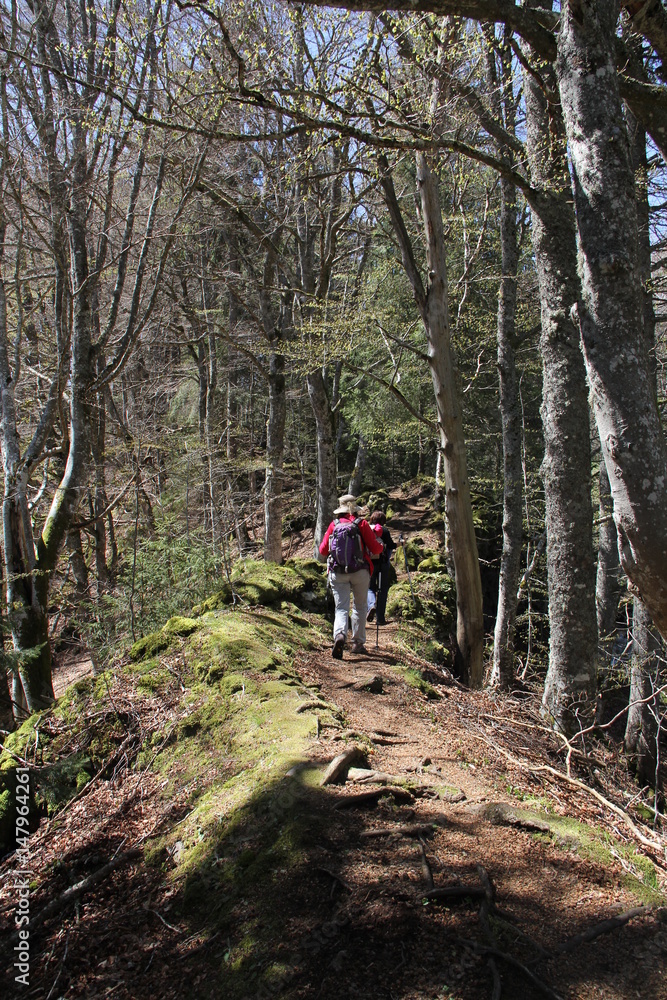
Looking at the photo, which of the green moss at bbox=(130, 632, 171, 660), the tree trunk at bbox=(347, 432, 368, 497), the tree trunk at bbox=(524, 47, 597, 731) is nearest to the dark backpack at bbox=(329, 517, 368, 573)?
the green moss at bbox=(130, 632, 171, 660)

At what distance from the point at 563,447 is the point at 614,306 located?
2070mm

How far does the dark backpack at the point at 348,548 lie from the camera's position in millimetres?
7145

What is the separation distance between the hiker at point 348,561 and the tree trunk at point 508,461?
329 centimetres

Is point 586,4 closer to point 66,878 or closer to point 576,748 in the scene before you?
point 576,748

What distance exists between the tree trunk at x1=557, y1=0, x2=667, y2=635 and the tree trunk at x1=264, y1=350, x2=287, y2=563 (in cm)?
975

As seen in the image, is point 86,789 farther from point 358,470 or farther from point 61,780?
point 358,470

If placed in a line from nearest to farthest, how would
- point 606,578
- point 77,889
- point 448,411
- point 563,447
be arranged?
point 77,889, point 563,447, point 448,411, point 606,578

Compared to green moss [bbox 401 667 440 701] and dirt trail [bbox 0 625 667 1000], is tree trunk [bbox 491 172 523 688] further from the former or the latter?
dirt trail [bbox 0 625 667 1000]

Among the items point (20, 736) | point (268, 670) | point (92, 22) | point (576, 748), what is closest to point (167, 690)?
point (268, 670)

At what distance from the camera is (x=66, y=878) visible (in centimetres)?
358

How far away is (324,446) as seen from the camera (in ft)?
40.5

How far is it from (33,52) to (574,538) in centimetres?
833

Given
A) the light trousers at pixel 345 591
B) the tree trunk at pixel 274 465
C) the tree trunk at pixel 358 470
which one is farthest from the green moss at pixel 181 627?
the tree trunk at pixel 358 470

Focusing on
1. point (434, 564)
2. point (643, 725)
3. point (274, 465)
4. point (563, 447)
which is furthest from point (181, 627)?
point (434, 564)
